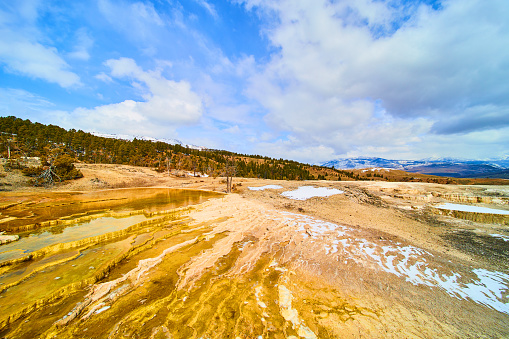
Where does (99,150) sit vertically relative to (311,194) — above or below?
above

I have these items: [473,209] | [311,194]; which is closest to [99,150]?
[311,194]

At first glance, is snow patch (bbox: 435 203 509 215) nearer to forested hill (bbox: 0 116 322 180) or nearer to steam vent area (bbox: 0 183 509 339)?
steam vent area (bbox: 0 183 509 339)

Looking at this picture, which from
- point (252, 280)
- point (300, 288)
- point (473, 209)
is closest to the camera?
point (300, 288)

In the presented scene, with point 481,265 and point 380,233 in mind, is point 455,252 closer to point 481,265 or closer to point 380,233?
point 481,265

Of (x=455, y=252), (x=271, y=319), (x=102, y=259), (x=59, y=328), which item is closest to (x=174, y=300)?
(x=59, y=328)

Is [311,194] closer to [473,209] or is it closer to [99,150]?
[473,209]

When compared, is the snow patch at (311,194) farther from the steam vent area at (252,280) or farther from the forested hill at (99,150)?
the forested hill at (99,150)
